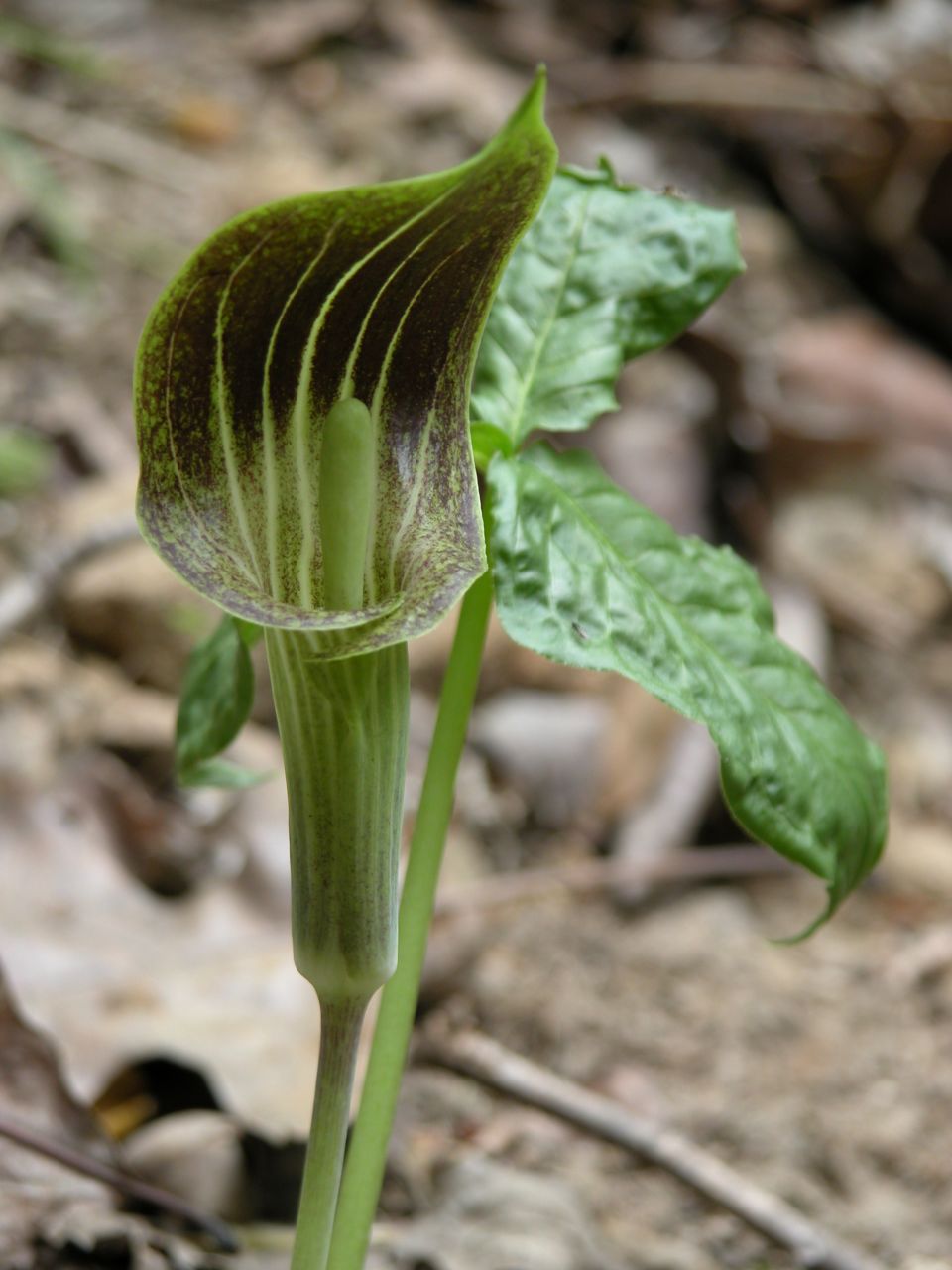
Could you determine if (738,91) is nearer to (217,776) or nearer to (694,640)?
(217,776)

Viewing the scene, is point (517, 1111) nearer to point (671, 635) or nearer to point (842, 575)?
point (671, 635)

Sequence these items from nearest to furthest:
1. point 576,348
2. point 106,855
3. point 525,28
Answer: point 576,348, point 106,855, point 525,28

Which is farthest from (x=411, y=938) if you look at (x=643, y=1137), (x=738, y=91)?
(x=738, y=91)

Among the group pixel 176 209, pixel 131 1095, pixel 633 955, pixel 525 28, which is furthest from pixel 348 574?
pixel 525 28

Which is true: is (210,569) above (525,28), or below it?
above

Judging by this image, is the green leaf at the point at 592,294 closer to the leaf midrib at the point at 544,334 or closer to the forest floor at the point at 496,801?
the leaf midrib at the point at 544,334

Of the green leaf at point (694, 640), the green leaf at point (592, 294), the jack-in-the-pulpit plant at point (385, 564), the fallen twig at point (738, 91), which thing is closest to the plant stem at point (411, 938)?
the jack-in-the-pulpit plant at point (385, 564)

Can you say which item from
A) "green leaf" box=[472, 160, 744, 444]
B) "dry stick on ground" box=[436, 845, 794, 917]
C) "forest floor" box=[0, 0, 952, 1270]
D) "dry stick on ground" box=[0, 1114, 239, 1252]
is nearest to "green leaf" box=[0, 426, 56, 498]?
"forest floor" box=[0, 0, 952, 1270]
